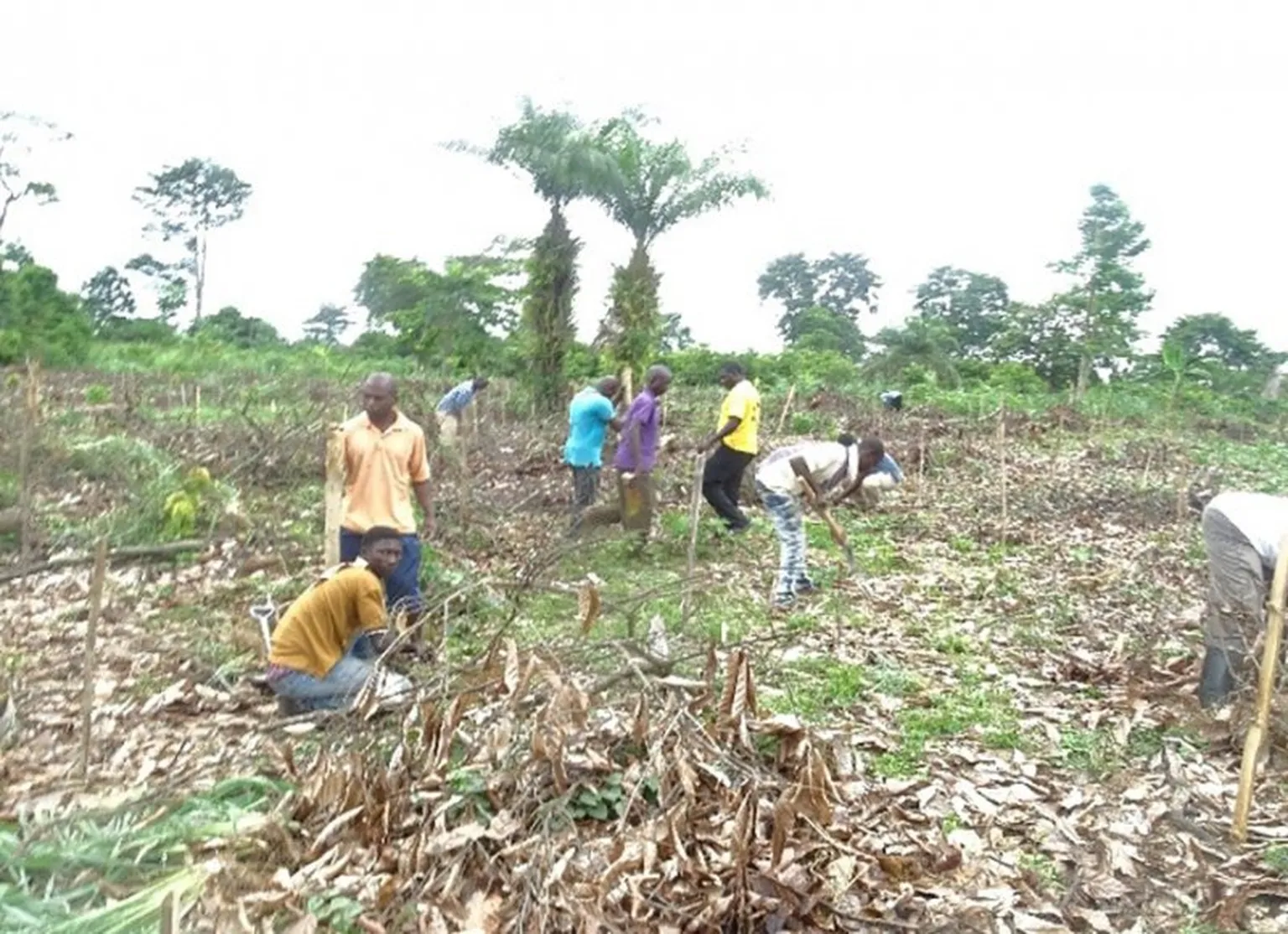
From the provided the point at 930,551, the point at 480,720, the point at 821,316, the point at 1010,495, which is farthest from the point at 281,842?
the point at 821,316

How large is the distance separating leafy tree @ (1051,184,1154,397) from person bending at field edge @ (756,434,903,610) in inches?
713

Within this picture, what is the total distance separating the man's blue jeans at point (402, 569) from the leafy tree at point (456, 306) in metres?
11.2

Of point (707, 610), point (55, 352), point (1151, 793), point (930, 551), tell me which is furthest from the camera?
point (55, 352)

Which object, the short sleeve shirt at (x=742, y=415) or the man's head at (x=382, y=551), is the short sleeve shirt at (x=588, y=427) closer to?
the short sleeve shirt at (x=742, y=415)

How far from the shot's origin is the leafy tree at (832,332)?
98.1 ft

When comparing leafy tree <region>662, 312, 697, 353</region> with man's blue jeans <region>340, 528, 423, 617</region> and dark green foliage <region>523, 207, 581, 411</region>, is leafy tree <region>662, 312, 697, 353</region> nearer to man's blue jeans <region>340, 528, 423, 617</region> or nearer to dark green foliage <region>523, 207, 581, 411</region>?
dark green foliage <region>523, 207, 581, 411</region>

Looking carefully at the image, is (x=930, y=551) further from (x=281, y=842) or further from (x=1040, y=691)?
(x=281, y=842)

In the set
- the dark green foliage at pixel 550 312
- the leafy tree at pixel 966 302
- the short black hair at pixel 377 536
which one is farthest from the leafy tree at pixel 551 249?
the leafy tree at pixel 966 302

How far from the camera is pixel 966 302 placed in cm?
3572

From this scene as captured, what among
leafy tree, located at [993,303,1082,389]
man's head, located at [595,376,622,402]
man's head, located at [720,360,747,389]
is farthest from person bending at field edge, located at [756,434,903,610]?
leafy tree, located at [993,303,1082,389]

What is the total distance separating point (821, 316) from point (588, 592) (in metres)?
30.4

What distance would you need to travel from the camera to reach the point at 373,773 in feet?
11.0

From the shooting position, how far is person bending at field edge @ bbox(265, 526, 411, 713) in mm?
4621

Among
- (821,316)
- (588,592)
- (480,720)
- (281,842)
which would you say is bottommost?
(281,842)
